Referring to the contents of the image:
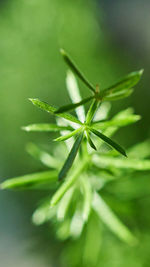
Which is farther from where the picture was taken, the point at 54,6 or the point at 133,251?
the point at 54,6

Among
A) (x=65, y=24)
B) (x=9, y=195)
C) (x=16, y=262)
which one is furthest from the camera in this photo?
(x=16, y=262)

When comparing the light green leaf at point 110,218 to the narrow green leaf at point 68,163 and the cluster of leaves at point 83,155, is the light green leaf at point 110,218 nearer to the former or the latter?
the cluster of leaves at point 83,155

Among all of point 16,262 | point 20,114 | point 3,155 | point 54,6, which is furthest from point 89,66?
point 16,262

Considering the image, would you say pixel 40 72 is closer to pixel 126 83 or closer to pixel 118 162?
pixel 118 162

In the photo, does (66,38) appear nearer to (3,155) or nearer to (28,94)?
(28,94)

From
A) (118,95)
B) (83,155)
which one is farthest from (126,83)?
(83,155)

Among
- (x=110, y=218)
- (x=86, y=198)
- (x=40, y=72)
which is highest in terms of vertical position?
(x=40, y=72)

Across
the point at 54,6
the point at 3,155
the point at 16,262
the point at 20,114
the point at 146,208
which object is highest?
the point at 54,6

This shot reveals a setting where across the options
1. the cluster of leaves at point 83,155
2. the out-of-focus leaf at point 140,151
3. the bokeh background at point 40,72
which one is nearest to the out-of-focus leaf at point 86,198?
the cluster of leaves at point 83,155
